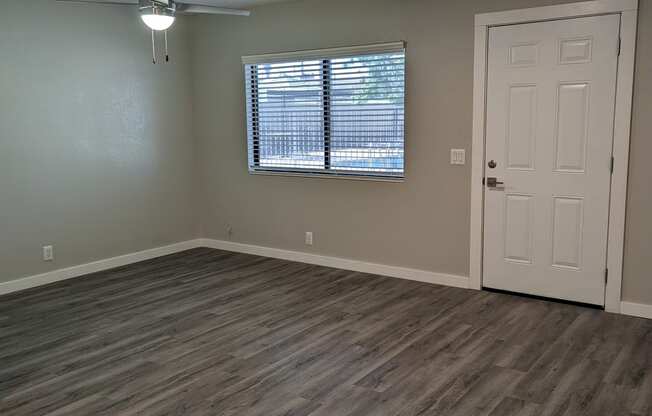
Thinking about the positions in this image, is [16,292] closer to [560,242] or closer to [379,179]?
[379,179]

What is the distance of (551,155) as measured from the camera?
14.2 ft

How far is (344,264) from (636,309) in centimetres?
250

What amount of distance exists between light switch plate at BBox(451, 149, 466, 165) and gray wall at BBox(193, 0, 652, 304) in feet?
0.19

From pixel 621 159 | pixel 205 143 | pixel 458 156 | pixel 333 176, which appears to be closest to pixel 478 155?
pixel 458 156

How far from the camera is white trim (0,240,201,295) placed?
5.01 metres

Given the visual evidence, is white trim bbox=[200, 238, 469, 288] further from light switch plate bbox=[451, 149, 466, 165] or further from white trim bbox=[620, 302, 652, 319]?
white trim bbox=[620, 302, 652, 319]

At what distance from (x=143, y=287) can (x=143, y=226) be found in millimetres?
1121

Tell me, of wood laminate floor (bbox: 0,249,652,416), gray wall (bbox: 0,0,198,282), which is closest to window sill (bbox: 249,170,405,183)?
wood laminate floor (bbox: 0,249,652,416)

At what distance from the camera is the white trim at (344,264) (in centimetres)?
494

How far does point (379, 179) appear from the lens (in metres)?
5.20

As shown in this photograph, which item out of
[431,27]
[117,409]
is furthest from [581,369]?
[431,27]

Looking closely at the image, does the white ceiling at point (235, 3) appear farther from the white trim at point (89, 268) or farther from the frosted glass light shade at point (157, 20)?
the white trim at point (89, 268)

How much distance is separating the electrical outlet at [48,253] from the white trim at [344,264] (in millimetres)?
1748

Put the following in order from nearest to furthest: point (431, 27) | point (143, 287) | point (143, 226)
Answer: point (431, 27) → point (143, 287) → point (143, 226)
